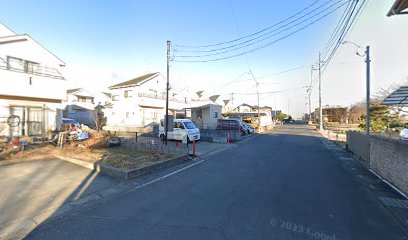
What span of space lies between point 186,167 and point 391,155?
274 inches

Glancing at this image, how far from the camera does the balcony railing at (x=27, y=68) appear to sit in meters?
10.9

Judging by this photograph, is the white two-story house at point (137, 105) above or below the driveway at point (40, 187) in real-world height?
above

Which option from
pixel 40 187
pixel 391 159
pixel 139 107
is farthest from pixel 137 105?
pixel 391 159

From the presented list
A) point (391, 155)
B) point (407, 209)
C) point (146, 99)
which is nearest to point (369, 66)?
point (391, 155)

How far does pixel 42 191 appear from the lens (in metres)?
4.92

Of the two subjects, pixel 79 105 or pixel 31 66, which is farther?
pixel 79 105

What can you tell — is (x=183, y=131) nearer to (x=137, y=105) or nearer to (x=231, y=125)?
(x=231, y=125)

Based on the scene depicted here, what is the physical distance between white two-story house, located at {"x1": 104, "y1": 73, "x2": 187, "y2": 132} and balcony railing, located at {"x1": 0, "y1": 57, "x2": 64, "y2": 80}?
1075 cm

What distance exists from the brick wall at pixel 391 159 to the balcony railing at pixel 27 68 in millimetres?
17196

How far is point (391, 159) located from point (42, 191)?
10.2 m

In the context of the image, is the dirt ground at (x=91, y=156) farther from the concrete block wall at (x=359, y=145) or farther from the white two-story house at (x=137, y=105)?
the white two-story house at (x=137, y=105)

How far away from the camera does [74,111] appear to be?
109 feet

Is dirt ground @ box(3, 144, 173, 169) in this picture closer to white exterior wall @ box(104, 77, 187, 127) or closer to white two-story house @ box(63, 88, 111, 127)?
white exterior wall @ box(104, 77, 187, 127)

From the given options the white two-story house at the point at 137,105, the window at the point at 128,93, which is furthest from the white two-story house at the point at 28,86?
the window at the point at 128,93
